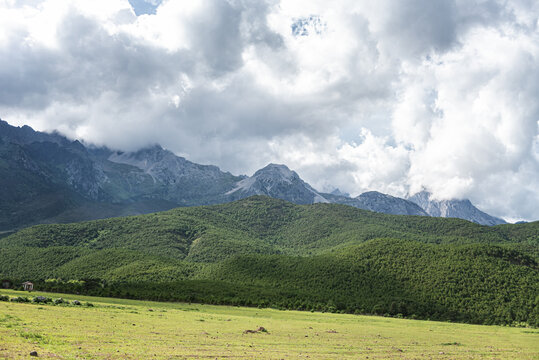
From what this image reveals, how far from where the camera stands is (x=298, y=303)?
15400cm

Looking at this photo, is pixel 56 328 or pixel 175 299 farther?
pixel 175 299

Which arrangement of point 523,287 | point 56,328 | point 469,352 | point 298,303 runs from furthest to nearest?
point 523,287
point 298,303
point 469,352
point 56,328

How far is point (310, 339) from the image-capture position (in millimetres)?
52531

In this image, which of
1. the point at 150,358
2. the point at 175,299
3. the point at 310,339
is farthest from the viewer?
the point at 175,299

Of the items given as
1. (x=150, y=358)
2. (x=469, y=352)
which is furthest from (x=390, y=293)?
(x=150, y=358)

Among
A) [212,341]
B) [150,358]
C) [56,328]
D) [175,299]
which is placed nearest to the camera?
[150,358]

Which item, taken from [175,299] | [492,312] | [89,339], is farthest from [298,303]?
[89,339]

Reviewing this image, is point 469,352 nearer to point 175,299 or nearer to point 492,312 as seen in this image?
point 175,299

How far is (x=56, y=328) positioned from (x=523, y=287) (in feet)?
651

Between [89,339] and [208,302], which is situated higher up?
[89,339]

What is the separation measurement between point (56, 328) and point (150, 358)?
17159 millimetres

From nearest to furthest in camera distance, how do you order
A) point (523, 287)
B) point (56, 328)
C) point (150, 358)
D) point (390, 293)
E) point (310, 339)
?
point (150, 358) → point (56, 328) → point (310, 339) → point (523, 287) → point (390, 293)

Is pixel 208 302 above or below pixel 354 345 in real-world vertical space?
below

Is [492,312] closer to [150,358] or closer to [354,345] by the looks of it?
[354,345]
